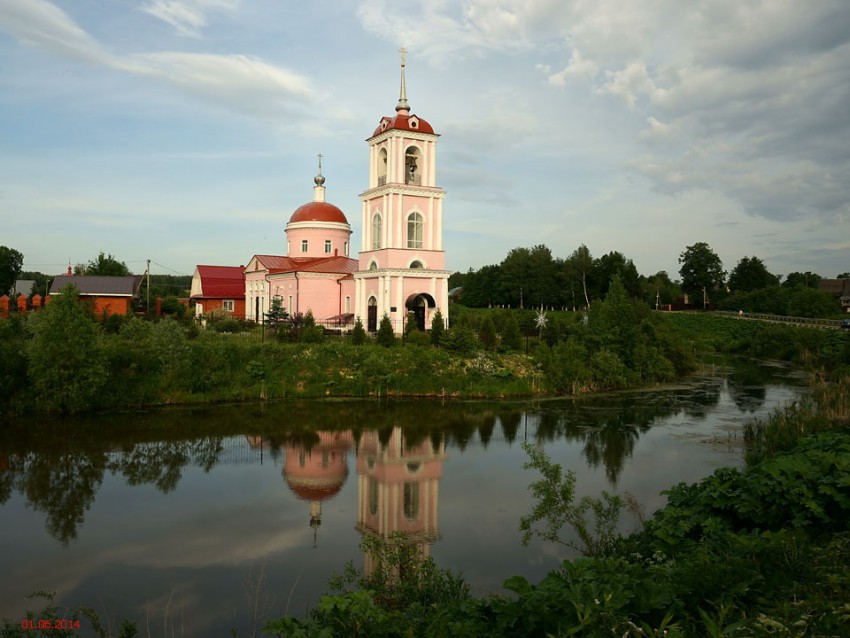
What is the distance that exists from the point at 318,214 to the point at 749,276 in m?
46.6

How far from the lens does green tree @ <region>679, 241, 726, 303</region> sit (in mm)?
65688

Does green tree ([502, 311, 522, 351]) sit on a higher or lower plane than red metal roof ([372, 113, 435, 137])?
lower

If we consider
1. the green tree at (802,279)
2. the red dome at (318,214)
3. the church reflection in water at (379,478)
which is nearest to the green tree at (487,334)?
the church reflection in water at (379,478)

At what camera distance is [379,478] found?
511 inches

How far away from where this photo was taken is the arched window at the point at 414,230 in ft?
103

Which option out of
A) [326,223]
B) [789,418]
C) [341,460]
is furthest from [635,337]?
[326,223]

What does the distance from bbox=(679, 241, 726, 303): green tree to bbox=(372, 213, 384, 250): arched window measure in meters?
45.0

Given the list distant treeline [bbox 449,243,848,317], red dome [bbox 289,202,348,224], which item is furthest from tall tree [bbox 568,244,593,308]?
red dome [bbox 289,202,348,224]

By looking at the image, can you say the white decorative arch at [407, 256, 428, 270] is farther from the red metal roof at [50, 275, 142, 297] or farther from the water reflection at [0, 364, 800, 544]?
the red metal roof at [50, 275, 142, 297]

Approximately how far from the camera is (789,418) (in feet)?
46.9

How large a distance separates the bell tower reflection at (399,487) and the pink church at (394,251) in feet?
46.1

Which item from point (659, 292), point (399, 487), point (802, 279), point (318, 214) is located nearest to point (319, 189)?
point (318, 214)

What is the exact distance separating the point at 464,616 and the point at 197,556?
5.03 meters

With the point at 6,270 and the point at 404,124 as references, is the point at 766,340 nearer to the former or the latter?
the point at 404,124
